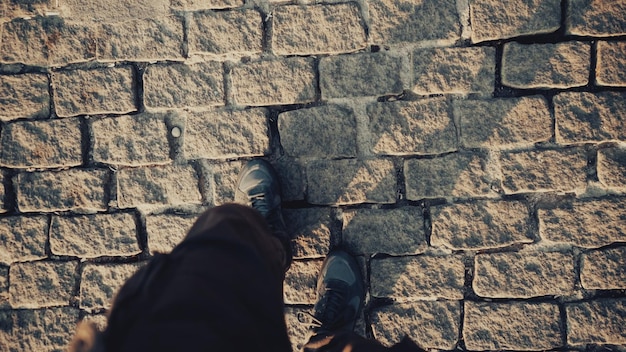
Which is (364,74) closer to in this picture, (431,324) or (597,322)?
(431,324)

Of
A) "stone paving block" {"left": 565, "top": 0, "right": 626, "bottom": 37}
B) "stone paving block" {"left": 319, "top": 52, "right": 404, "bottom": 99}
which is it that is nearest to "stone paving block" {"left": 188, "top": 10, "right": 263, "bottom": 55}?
"stone paving block" {"left": 319, "top": 52, "right": 404, "bottom": 99}

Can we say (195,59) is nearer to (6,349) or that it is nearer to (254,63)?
(254,63)

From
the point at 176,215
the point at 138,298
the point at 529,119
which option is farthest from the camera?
the point at 176,215

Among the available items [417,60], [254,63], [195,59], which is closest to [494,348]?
[417,60]

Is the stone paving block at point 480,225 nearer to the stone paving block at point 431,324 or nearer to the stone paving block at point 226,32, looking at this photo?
the stone paving block at point 431,324

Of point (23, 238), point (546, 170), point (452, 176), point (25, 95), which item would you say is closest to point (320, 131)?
point (452, 176)

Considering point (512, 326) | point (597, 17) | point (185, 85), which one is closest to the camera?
point (597, 17)

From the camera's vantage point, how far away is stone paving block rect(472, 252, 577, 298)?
2854mm

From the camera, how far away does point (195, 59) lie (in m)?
2.99

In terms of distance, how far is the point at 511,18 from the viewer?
2805mm

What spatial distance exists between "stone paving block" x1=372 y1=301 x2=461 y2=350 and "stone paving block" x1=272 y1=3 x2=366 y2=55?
5.86ft

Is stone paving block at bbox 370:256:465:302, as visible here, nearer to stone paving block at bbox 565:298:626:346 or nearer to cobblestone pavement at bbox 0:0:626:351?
cobblestone pavement at bbox 0:0:626:351

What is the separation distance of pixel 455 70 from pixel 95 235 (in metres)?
2.69

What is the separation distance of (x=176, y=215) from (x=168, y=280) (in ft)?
4.04
